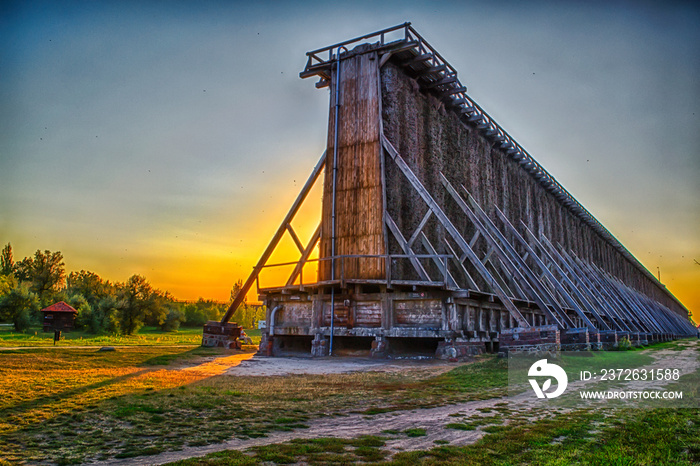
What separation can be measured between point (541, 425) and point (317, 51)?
68.5 ft

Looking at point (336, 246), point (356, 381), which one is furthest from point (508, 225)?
point (356, 381)

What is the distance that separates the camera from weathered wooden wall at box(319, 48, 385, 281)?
19.5 m

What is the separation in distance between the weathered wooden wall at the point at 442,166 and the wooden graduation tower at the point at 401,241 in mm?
77

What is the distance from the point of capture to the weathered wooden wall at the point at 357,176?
1953 centimetres

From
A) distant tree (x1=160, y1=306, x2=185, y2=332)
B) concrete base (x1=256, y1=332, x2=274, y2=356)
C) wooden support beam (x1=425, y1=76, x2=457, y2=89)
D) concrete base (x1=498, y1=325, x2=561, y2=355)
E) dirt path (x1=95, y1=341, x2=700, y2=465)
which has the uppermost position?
wooden support beam (x1=425, y1=76, x2=457, y2=89)

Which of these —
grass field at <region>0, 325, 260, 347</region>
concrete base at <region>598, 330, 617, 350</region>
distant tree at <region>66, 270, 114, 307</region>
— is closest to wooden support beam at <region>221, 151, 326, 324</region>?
grass field at <region>0, 325, 260, 347</region>

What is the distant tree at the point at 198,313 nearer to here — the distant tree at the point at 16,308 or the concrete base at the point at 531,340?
the distant tree at the point at 16,308

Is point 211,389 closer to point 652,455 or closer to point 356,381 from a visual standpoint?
point 356,381

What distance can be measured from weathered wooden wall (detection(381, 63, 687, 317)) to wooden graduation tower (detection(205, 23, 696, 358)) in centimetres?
8

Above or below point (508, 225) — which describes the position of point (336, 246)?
below

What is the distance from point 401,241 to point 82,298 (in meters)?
41.1

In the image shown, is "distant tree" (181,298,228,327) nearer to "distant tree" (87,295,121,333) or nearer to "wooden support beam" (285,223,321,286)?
"distant tree" (87,295,121,333)

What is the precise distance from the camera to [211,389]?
872 centimetres

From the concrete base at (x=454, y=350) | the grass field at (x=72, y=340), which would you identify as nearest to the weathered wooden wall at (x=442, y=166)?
the concrete base at (x=454, y=350)
